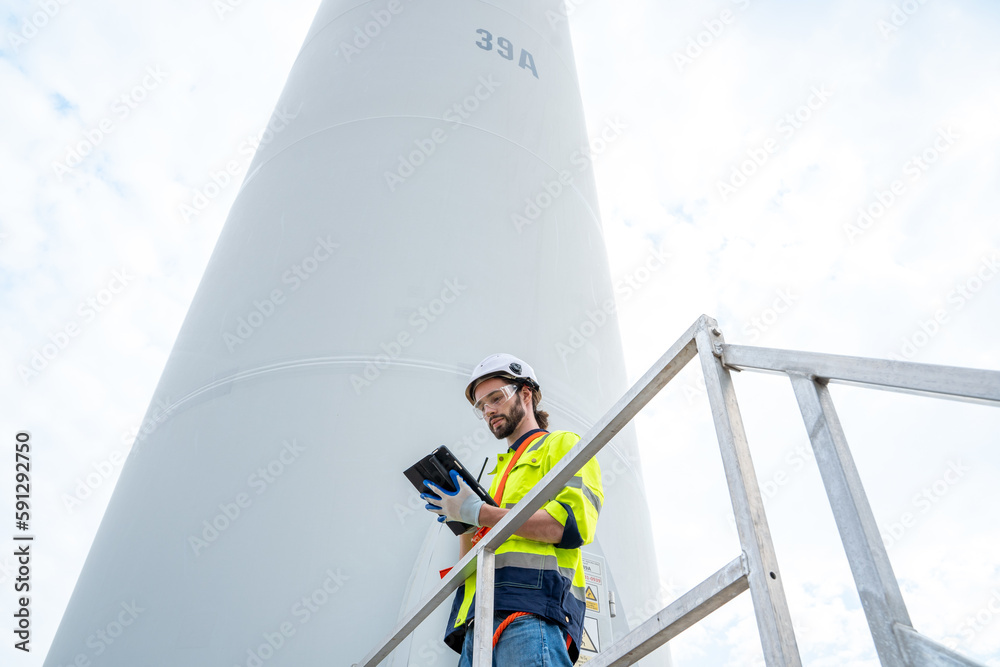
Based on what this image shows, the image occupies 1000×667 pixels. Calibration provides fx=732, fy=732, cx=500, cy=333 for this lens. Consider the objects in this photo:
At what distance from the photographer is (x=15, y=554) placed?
3.40 m

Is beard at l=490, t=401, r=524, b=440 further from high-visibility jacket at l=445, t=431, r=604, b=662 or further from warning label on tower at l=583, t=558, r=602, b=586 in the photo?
warning label on tower at l=583, t=558, r=602, b=586

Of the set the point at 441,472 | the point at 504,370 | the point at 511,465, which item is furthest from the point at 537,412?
the point at 441,472

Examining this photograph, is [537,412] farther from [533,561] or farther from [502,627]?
[502,627]

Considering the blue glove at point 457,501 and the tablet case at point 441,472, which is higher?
the tablet case at point 441,472

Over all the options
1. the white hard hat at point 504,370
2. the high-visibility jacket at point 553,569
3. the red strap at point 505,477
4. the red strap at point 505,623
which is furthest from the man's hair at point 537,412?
the red strap at point 505,623

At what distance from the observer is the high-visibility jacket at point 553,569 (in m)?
2.00

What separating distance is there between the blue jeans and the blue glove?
0.33 metres

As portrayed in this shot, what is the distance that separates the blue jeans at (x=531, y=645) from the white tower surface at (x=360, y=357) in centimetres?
67

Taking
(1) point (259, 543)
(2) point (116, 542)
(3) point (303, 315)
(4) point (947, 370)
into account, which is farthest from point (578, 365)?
(4) point (947, 370)

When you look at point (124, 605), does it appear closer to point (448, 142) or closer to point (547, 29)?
point (448, 142)

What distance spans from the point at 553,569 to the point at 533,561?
2.4 inches

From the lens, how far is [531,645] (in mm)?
1891

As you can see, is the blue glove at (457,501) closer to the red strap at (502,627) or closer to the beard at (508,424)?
the red strap at (502,627)

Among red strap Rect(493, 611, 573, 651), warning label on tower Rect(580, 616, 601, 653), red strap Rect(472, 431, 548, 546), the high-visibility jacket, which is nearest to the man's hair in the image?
red strap Rect(472, 431, 548, 546)
